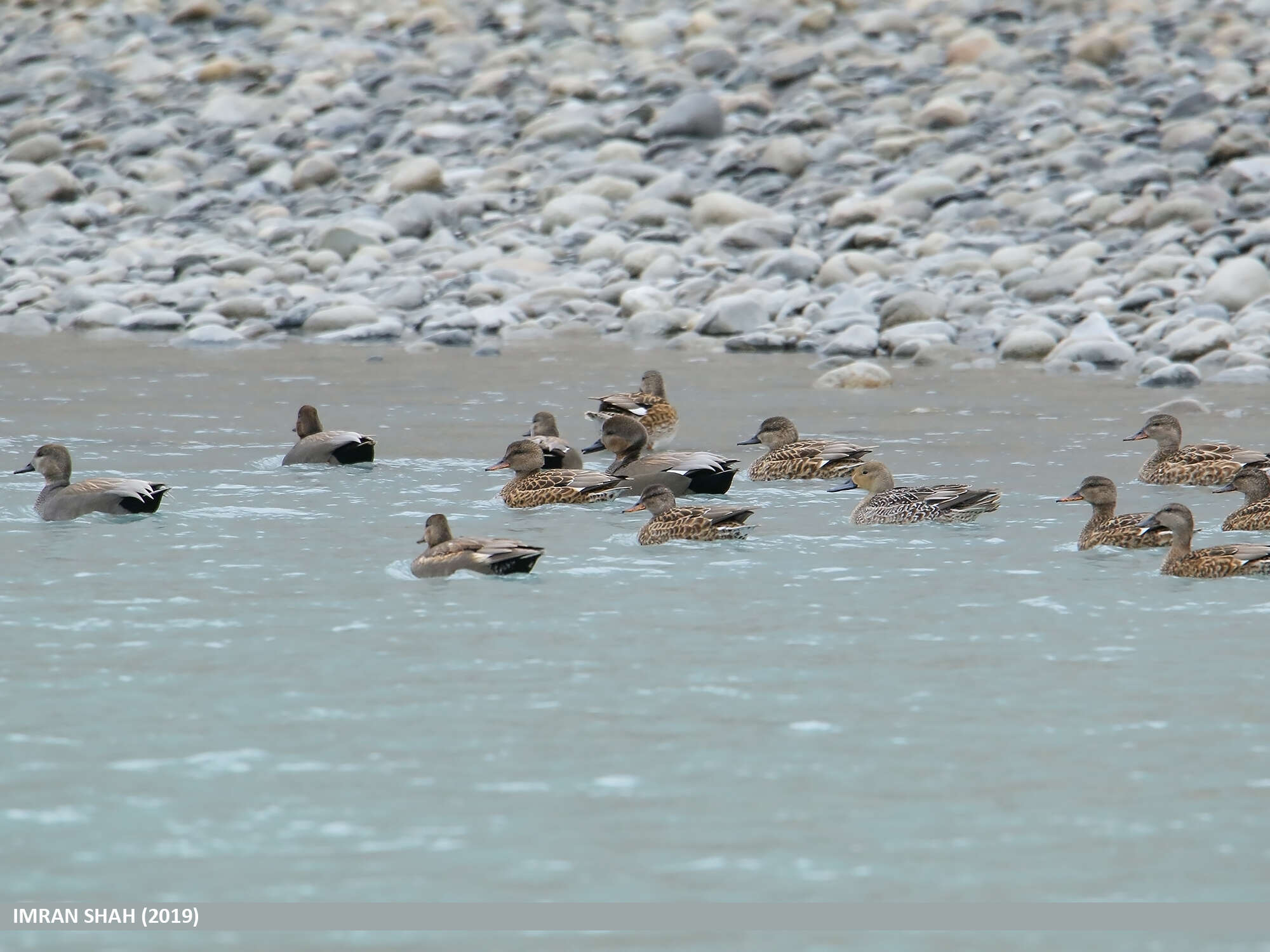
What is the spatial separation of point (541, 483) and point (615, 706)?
184 inches

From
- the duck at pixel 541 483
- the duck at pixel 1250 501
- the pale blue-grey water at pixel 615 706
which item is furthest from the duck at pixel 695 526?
the duck at pixel 1250 501

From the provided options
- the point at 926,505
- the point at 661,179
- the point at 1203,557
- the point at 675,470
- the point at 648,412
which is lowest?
the point at 1203,557

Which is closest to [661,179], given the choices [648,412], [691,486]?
[648,412]

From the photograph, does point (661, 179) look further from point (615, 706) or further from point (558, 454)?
point (615, 706)

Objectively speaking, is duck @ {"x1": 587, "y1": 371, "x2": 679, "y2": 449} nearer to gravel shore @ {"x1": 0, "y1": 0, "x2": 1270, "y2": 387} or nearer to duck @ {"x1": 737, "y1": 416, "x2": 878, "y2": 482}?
duck @ {"x1": 737, "y1": 416, "x2": 878, "y2": 482}

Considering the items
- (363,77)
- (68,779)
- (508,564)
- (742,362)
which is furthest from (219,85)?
Answer: (68,779)

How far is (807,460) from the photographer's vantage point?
12.5 metres

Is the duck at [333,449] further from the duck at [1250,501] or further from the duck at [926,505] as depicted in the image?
the duck at [1250,501]

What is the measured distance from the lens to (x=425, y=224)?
2489cm

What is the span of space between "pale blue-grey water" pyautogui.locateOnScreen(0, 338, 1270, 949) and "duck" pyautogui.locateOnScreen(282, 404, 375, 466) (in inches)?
6.2

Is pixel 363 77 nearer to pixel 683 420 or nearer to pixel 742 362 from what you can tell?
pixel 742 362

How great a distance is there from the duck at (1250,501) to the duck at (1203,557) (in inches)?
34.6

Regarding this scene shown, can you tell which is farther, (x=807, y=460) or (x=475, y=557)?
(x=807, y=460)

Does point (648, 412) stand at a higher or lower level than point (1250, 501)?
higher
